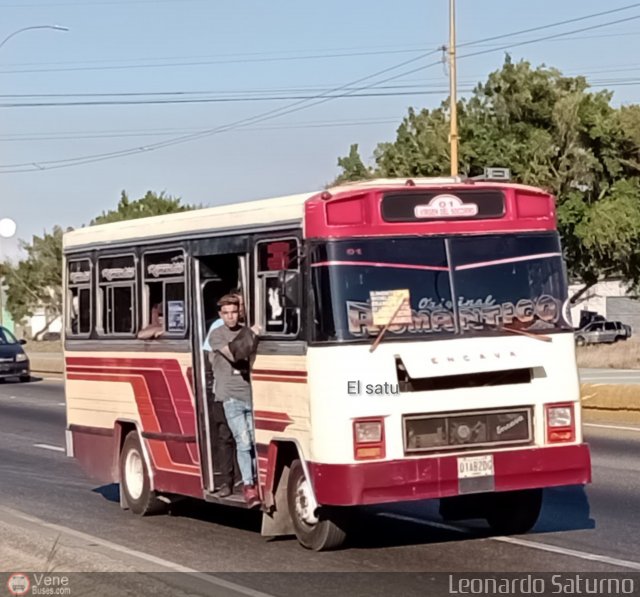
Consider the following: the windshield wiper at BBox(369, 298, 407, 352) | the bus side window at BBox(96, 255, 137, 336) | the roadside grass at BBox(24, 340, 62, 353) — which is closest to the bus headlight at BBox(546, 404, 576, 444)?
the windshield wiper at BBox(369, 298, 407, 352)

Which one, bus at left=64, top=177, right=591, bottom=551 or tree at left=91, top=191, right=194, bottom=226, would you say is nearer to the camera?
bus at left=64, top=177, right=591, bottom=551

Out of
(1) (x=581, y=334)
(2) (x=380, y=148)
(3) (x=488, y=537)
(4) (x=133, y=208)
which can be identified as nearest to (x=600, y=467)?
(3) (x=488, y=537)

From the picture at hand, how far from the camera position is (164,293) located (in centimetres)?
1288

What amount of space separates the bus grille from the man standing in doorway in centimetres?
163

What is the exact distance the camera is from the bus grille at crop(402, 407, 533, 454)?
10.5m

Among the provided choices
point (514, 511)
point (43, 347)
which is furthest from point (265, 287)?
point (43, 347)

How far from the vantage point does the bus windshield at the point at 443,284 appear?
412 inches

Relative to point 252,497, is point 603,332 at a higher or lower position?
higher

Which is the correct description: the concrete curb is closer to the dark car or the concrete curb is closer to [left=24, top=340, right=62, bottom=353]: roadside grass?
the dark car

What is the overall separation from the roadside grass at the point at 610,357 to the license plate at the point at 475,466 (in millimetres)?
28405

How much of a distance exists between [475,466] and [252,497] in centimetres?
190

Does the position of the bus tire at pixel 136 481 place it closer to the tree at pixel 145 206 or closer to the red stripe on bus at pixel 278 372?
the red stripe on bus at pixel 278 372

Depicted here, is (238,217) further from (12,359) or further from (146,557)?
(12,359)

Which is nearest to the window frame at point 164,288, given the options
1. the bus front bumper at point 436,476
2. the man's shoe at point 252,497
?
the man's shoe at point 252,497
